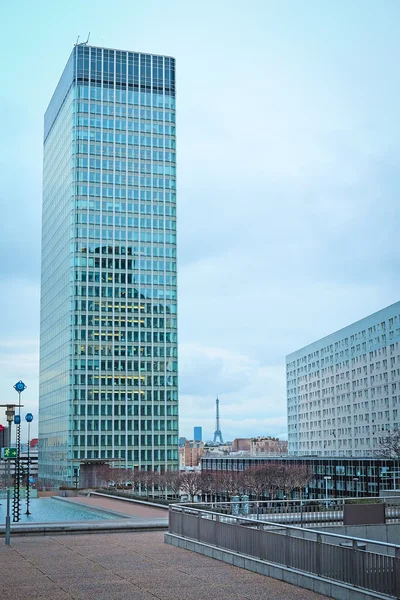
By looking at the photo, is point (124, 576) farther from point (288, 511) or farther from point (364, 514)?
point (364, 514)

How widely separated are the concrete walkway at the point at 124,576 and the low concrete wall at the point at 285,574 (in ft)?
0.81

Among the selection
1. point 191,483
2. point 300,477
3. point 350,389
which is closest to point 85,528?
point 191,483

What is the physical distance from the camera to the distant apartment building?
5655 inches

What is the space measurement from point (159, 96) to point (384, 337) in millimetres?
65222

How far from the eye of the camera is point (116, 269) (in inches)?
5906

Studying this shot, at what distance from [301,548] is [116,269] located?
133 m

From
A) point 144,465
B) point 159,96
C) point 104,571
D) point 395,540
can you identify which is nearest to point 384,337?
point 144,465

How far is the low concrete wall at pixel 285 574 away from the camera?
53.2ft

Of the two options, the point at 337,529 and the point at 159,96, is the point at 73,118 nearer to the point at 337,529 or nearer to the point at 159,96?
the point at 159,96

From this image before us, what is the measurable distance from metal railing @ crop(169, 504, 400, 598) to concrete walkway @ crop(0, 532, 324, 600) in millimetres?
649

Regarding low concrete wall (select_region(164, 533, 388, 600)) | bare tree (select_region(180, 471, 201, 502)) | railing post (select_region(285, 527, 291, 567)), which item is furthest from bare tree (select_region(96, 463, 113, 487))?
railing post (select_region(285, 527, 291, 567))

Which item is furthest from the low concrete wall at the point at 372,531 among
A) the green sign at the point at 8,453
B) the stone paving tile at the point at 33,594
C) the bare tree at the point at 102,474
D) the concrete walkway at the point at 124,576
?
the bare tree at the point at 102,474

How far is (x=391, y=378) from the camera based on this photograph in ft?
470

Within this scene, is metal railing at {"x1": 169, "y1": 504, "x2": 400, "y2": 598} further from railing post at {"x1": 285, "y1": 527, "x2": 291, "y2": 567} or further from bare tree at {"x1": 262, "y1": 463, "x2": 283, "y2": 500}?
bare tree at {"x1": 262, "y1": 463, "x2": 283, "y2": 500}
